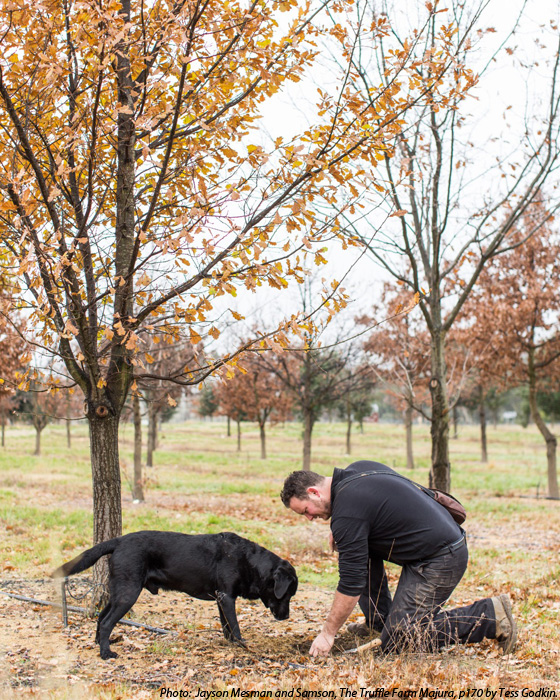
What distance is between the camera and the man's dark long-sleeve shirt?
414 centimetres

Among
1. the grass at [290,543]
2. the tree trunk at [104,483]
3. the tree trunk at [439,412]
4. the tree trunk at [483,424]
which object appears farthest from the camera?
the tree trunk at [483,424]

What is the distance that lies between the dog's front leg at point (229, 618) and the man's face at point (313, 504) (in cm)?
97

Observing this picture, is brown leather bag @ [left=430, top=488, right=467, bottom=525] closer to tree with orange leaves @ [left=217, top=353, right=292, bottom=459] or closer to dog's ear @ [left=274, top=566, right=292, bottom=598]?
dog's ear @ [left=274, top=566, right=292, bottom=598]

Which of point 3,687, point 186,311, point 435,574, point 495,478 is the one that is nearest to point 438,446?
point 435,574

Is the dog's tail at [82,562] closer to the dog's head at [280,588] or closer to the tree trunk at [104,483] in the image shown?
the tree trunk at [104,483]

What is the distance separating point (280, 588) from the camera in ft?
15.1

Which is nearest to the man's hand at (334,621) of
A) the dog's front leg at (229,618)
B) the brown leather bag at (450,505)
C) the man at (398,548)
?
the man at (398,548)

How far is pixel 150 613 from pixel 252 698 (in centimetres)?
237

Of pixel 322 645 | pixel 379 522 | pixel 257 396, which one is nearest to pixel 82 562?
pixel 322 645

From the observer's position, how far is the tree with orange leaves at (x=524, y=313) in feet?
58.8

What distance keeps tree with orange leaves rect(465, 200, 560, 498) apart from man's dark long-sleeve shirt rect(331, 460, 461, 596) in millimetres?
14383

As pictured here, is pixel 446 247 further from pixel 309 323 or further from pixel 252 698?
pixel 252 698

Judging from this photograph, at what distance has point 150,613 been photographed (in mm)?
5562

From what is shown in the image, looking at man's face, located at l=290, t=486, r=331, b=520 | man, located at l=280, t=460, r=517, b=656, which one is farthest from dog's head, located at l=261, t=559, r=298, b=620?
man's face, located at l=290, t=486, r=331, b=520
